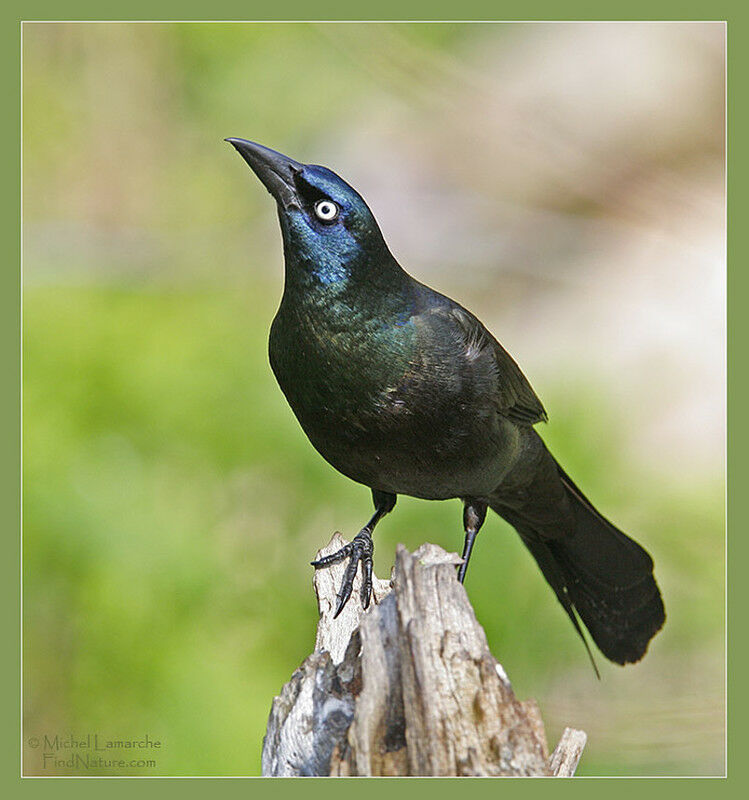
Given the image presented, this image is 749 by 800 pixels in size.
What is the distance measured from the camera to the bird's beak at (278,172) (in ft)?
10.9

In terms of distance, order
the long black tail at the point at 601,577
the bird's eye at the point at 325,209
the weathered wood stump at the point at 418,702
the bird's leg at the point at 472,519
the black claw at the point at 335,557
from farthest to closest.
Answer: the long black tail at the point at 601,577 → the bird's leg at the point at 472,519 → the black claw at the point at 335,557 → the bird's eye at the point at 325,209 → the weathered wood stump at the point at 418,702

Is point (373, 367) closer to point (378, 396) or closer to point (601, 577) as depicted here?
point (378, 396)

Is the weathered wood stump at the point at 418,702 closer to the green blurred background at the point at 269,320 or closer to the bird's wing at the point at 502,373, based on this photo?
the bird's wing at the point at 502,373

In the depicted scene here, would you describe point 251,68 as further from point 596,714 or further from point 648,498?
point 596,714

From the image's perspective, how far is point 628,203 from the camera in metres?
5.36

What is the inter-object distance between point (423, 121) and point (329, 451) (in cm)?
225

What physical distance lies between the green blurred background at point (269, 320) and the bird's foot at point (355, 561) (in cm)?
52

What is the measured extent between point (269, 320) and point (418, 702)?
265 centimetres

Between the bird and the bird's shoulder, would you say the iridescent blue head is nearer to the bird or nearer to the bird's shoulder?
the bird

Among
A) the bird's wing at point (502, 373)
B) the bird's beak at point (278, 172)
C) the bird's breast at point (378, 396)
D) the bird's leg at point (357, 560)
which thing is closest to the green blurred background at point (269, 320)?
the bird's leg at point (357, 560)

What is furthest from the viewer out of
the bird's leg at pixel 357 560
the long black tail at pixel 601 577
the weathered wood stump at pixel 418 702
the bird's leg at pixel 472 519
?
the long black tail at pixel 601 577

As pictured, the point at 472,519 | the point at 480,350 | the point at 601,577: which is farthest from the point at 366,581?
the point at 601,577

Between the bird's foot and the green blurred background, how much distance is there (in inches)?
20.5

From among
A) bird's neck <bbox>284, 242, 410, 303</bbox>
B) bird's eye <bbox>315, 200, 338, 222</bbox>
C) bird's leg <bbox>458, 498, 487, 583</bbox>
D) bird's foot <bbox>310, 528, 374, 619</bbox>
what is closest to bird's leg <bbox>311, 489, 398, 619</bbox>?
bird's foot <bbox>310, 528, 374, 619</bbox>
